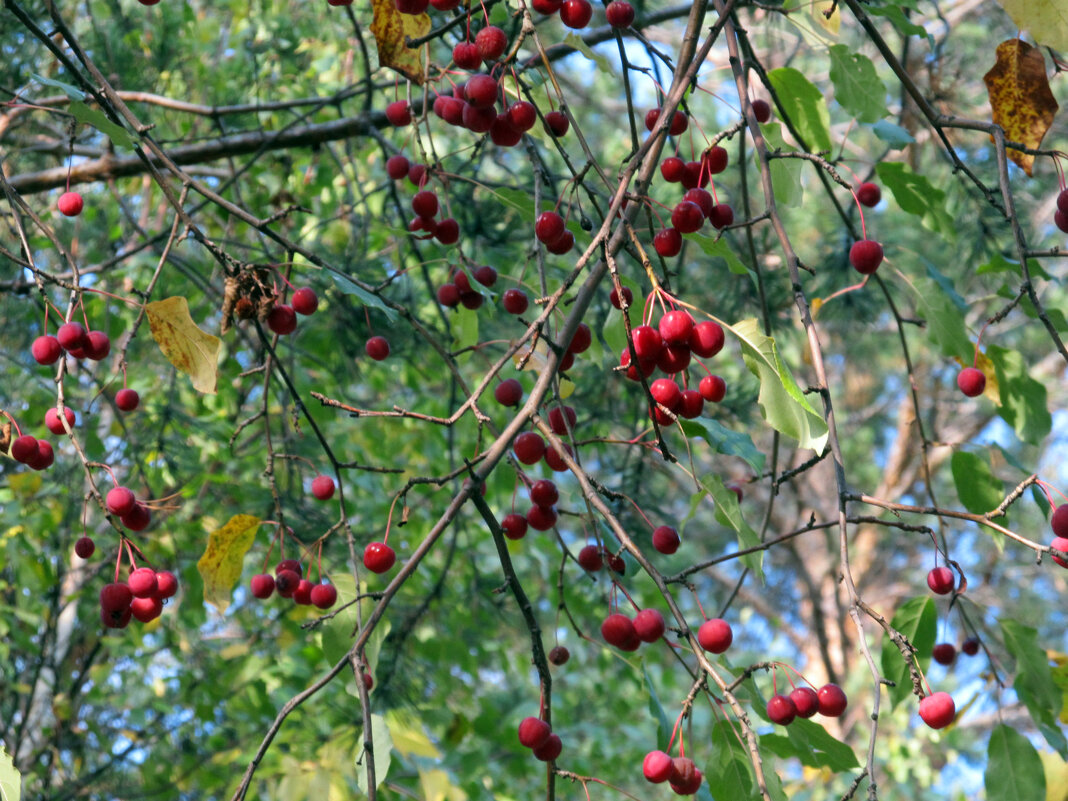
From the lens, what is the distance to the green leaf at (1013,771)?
1278 mm

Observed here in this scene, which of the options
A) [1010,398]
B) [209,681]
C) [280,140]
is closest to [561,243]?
[1010,398]

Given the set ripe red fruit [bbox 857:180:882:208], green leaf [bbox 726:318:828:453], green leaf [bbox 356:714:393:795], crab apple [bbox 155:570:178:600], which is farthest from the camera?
ripe red fruit [bbox 857:180:882:208]

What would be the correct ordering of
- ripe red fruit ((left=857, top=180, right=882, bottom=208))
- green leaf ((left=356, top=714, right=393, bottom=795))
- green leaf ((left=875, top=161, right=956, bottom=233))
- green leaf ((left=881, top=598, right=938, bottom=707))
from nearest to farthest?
green leaf ((left=356, top=714, right=393, bottom=795))
green leaf ((left=881, top=598, right=938, bottom=707))
green leaf ((left=875, top=161, right=956, bottom=233))
ripe red fruit ((left=857, top=180, right=882, bottom=208))

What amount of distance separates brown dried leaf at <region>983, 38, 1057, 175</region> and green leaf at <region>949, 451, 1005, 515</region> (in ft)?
1.39

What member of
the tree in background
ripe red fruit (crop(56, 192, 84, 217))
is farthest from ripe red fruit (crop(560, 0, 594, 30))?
ripe red fruit (crop(56, 192, 84, 217))

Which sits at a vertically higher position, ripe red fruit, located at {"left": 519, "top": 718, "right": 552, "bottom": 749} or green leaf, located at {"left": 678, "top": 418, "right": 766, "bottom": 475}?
green leaf, located at {"left": 678, "top": 418, "right": 766, "bottom": 475}

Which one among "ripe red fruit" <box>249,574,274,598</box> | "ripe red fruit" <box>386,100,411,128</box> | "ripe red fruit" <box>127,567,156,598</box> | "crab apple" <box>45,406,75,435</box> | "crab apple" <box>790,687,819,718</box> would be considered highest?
"ripe red fruit" <box>386,100,411,128</box>

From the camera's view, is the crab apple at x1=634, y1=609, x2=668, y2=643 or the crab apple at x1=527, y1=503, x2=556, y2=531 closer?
the crab apple at x1=634, y1=609, x2=668, y2=643

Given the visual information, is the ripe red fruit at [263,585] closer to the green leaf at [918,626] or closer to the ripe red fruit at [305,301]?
the ripe red fruit at [305,301]

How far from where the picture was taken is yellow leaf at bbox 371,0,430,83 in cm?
123

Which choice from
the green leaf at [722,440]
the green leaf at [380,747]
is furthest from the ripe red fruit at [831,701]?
the green leaf at [380,747]

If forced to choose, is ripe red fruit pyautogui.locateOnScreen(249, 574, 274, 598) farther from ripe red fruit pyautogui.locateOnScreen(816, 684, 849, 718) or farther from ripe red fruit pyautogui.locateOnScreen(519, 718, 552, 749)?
ripe red fruit pyautogui.locateOnScreen(816, 684, 849, 718)

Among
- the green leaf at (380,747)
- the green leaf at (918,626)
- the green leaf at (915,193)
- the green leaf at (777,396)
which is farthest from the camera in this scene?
the green leaf at (915,193)

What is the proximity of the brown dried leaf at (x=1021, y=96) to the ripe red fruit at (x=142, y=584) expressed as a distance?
1.19m
